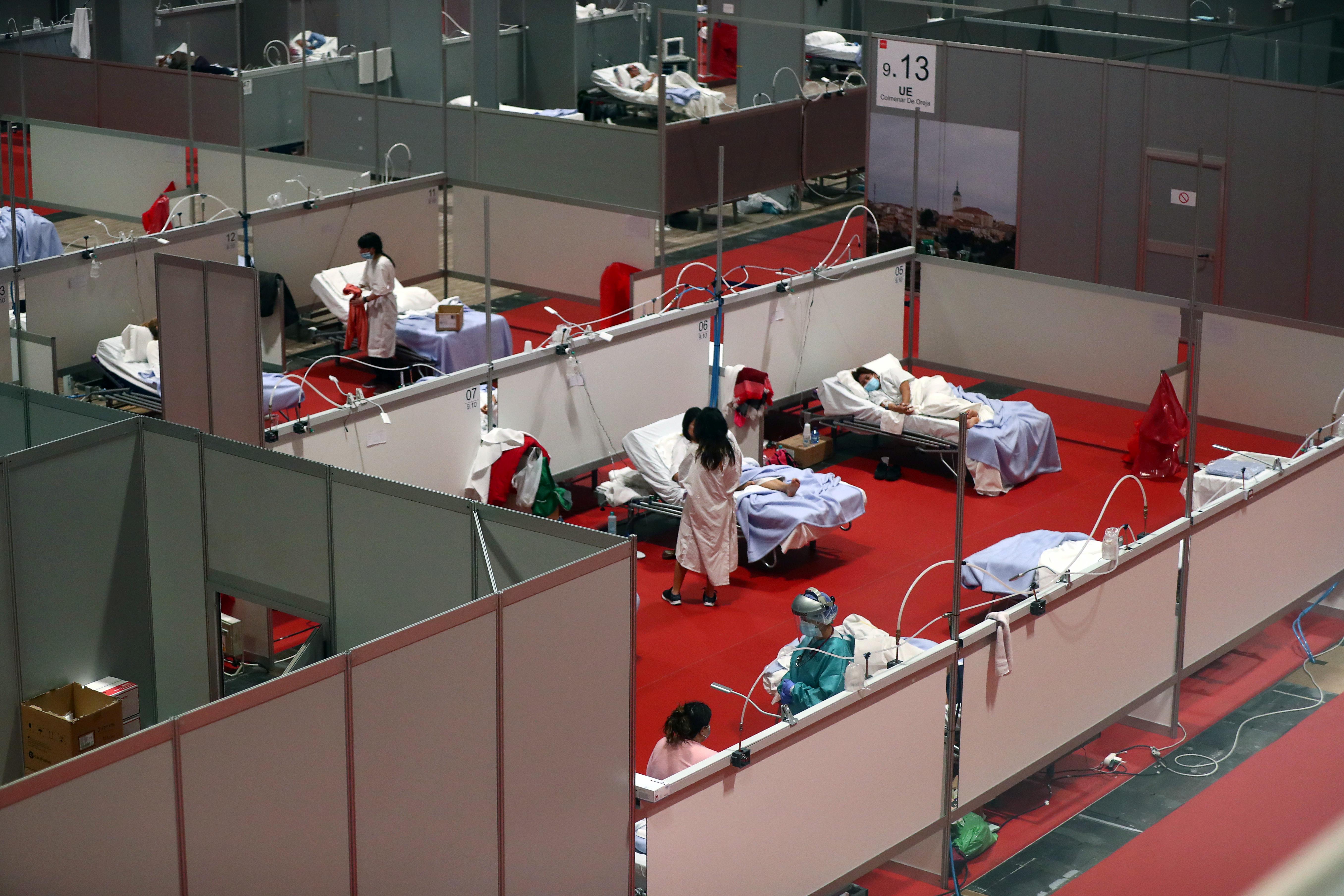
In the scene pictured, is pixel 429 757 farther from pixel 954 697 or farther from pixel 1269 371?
pixel 1269 371

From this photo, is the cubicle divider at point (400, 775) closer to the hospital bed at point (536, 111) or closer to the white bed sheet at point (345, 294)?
the white bed sheet at point (345, 294)

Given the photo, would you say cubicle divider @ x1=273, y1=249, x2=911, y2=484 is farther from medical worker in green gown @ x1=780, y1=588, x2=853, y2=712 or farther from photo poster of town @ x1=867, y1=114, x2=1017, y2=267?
medical worker in green gown @ x1=780, y1=588, x2=853, y2=712

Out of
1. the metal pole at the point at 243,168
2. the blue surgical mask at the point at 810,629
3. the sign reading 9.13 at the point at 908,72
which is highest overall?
the sign reading 9.13 at the point at 908,72

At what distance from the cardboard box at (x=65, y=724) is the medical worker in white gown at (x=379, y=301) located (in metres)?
4.76

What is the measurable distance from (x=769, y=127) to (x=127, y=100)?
20.7 feet

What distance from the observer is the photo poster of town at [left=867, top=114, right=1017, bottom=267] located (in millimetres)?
11289

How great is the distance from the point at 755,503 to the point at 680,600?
0.68 meters

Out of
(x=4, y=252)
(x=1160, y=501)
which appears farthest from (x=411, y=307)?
(x=1160, y=501)

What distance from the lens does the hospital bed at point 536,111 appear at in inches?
496

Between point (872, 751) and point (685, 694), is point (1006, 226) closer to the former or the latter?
point (685, 694)

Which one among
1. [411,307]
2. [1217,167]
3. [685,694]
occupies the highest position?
[1217,167]

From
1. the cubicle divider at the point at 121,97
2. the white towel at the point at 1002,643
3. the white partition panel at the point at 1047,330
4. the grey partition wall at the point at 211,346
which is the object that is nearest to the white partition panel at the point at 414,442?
the grey partition wall at the point at 211,346

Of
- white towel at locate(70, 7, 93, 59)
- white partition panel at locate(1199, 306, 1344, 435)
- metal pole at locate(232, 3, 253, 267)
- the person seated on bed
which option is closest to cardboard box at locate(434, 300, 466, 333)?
metal pole at locate(232, 3, 253, 267)

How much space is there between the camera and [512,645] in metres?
4.43
